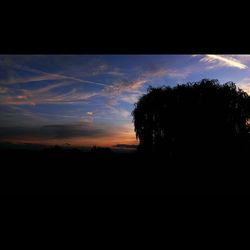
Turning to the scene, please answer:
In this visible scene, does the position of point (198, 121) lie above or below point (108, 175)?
above

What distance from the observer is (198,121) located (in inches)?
401

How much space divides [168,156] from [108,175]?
13.5 ft

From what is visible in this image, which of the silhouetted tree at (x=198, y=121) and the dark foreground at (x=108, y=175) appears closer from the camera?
the dark foreground at (x=108, y=175)

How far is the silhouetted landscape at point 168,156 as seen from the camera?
6242mm

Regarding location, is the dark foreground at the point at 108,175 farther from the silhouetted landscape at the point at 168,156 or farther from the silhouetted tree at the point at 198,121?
the silhouetted tree at the point at 198,121

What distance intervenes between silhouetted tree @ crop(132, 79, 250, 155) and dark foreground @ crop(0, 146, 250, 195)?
0.91m

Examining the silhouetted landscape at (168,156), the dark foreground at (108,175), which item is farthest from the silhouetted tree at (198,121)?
the dark foreground at (108,175)

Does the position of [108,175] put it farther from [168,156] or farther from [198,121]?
[198,121]

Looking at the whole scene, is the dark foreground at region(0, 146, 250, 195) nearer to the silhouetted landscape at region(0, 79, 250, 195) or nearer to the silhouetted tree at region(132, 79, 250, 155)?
the silhouetted landscape at region(0, 79, 250, 195)

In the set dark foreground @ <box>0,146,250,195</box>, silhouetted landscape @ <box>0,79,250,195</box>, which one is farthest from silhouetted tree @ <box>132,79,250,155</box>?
dark foreground @ <box>0,146,250,195</box>

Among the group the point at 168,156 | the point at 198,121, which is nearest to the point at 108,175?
the point at 168,156
